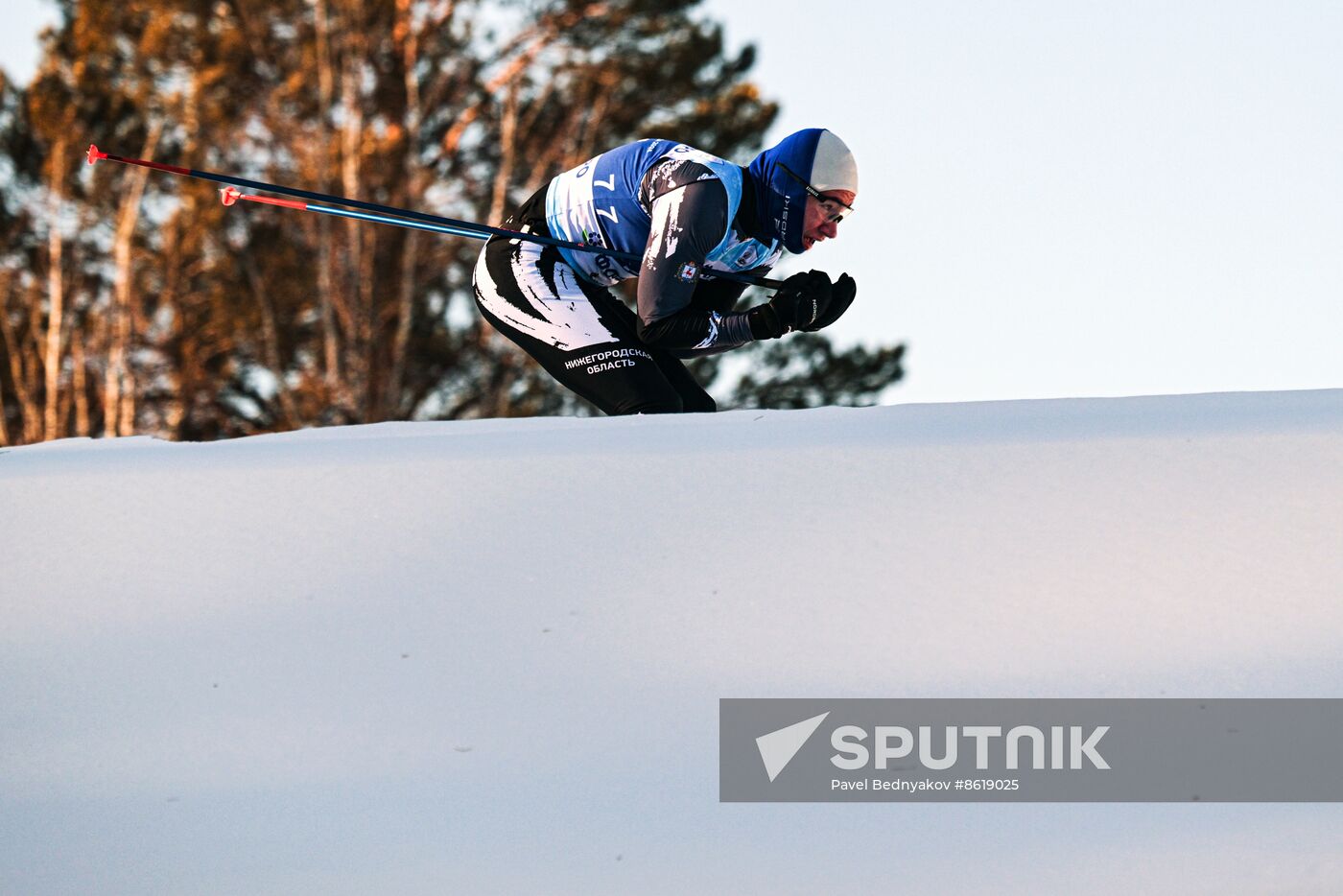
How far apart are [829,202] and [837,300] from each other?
24 centimetres

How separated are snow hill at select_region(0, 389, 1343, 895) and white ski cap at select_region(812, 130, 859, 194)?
83cm

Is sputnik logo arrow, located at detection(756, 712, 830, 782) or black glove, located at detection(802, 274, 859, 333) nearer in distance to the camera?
sputnik logo arrow, located at detection(756, 712, 830, 782)

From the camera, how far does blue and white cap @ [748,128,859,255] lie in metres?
3.57

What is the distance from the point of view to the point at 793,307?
11.9 ft

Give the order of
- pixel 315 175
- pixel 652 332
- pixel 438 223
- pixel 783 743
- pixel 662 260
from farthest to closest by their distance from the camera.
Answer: pixel 315 175
pixel 438 223
pixel 652 332
pixel 662 260
pixel 783 743

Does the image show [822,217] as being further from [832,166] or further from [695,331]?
[695,331]

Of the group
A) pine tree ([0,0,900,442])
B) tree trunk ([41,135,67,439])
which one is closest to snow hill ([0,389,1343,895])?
pine tree ([0,0,900,442])

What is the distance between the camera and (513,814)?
7.46ft

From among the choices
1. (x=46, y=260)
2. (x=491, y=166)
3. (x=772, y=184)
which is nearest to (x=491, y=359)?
(x=491, y=166)

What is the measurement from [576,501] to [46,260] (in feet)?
54.4

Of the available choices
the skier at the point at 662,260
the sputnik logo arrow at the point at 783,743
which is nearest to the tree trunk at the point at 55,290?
the skier at the point at 662,260

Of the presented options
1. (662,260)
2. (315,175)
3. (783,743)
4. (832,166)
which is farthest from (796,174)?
(315,175)

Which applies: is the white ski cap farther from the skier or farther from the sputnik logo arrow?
the sputnik logo arrow

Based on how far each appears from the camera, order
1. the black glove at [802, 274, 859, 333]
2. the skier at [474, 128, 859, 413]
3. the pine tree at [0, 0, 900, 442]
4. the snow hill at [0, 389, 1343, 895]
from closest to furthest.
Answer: the snow hill at [0, 389, 1343, 895] < the skier at [474, 128, 859, 413] < the black glove at [802, 274, 859, 333] < the pine tree at [0, 0, 900, 442]
